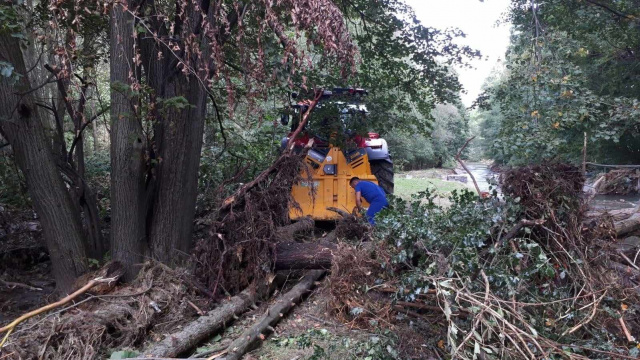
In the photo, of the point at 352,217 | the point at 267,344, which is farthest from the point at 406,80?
the point at 267,344

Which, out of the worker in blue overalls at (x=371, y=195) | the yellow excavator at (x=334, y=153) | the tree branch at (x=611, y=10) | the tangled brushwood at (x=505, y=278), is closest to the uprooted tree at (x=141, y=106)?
the yellow excavator at (x=334, y=153)

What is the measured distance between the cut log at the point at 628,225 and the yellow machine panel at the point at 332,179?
11.8ft

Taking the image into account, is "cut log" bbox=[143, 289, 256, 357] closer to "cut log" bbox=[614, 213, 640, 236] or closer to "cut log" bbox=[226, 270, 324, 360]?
"cut log" bbox=[226, 270, 324, 360]

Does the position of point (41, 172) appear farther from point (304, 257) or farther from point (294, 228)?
point (294, 228)

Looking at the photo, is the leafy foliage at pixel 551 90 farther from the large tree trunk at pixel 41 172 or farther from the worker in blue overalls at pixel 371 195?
the large tree trunk at pixel 41 172

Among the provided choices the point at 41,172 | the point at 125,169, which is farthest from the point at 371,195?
the point at 41,172

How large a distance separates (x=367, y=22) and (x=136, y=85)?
521 cm

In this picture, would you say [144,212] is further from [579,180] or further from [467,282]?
[579,180]

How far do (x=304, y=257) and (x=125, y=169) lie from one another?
2133 millimetres

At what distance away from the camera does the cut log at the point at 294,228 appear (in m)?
5.97

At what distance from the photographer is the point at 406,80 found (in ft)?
27.9

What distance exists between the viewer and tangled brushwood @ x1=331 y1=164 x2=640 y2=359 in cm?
345

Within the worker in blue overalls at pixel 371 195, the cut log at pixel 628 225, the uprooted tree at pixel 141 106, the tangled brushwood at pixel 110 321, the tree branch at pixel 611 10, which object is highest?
the tree branch at pixel 611 10

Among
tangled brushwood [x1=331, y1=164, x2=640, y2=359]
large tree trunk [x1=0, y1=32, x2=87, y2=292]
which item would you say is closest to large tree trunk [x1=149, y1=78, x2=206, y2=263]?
large tree trunk [x1=0, y1=32, x2=87, y2=292]
